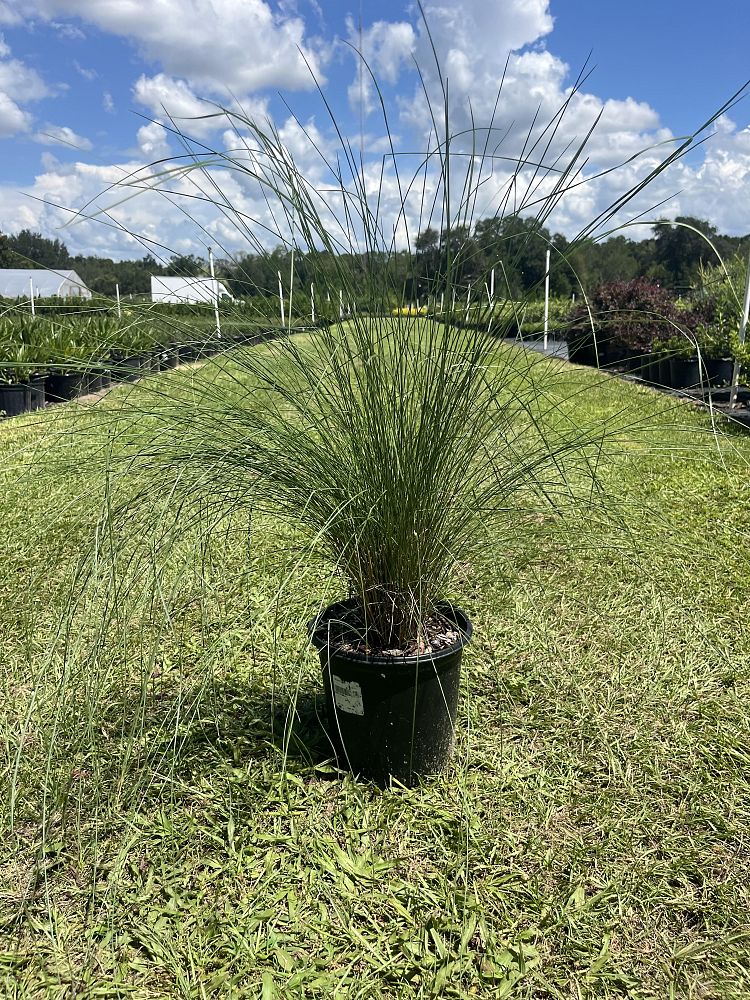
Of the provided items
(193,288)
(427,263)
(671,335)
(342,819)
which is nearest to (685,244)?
(671,335)

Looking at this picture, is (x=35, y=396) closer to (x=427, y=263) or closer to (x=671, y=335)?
(x=427, y=263)

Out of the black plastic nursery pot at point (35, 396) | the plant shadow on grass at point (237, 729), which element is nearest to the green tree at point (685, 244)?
the plant shadow on grass at point (237, 729)

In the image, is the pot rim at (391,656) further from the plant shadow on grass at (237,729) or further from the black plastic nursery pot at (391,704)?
the plant shadow on grass at (237,729)

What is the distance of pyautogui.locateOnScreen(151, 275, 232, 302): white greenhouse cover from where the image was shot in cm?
127

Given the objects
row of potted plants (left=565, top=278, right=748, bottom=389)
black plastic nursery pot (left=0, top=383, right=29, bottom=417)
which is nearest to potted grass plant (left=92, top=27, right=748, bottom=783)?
row of potted plants (left=565, top=278, right=748, bottom=389)

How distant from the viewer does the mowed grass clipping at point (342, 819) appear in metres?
1.02

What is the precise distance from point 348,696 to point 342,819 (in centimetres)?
25

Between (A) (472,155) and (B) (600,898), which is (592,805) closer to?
(B) (600,898)

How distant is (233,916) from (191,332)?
105 cm

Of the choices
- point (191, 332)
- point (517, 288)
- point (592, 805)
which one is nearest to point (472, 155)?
point (517, 288)

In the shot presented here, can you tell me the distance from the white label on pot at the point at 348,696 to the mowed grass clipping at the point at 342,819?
92mm

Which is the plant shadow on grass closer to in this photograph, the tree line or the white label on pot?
the white label on pot

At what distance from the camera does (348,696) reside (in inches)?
51.3

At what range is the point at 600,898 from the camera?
114 cm
